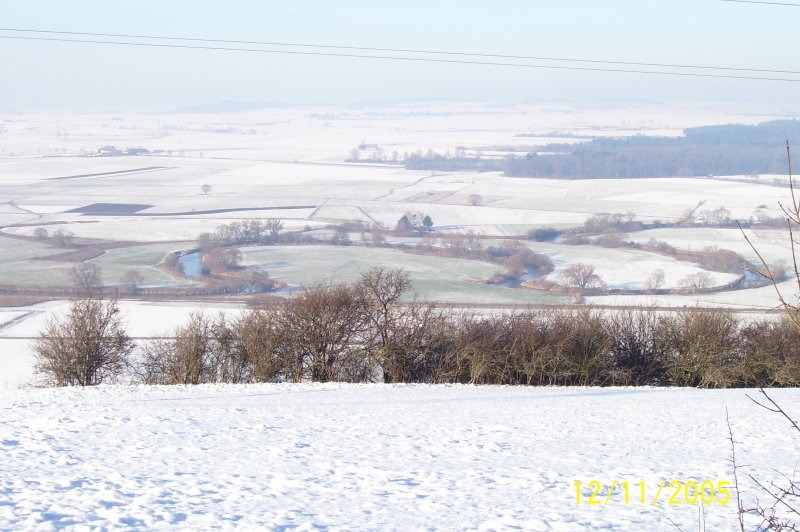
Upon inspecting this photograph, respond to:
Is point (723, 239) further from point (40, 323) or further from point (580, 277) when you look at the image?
point (40, 323)

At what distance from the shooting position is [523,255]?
1553 inches

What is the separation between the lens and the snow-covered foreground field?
6949mm

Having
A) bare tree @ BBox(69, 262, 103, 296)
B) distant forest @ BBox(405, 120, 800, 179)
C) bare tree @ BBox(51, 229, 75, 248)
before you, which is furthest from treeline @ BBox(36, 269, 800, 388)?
distant forest @ BBox(405, 120, 800, 179)

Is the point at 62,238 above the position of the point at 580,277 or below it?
above

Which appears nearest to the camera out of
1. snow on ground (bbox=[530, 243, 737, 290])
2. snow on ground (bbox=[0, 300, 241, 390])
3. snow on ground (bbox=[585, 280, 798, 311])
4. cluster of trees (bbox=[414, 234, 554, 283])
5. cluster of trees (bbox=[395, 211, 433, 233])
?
snow on ground (bbox=[0, 300, 241, 390])

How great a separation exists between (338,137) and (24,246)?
91270 mm

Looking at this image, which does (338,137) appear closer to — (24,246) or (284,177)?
(284,177)

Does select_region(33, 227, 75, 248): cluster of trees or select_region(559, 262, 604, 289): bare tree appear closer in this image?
select_region(559, 262, 604, 289): bare tree

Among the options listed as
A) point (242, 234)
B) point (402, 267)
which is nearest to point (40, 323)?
point (402, 267)

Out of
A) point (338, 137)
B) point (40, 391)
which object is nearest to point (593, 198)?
point (40, 391)

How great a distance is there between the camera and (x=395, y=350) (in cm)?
1980
